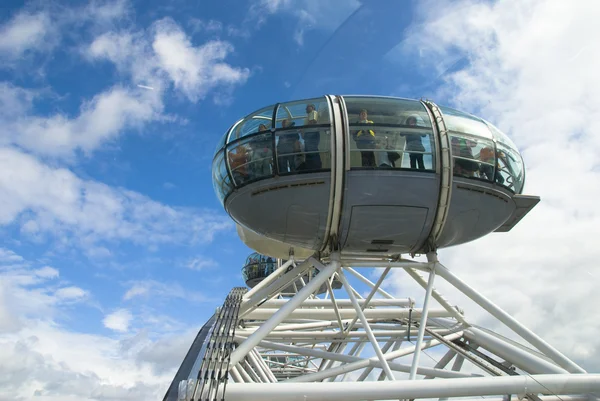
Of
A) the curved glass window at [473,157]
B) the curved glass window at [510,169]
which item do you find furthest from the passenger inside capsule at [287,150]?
the curved glass window at [510,169]

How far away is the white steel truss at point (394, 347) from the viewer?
6961 mm

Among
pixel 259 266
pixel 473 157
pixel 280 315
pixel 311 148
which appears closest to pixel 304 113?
pixel 311 148

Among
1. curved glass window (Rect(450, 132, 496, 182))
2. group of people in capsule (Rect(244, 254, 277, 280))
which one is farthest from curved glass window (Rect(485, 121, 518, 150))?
group of people in capsule (Rect(244, 254, 277, 280))

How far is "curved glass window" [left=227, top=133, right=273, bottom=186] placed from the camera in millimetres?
9062

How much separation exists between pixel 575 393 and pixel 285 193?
220 inches

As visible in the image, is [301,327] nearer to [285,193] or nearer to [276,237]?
[276,237]

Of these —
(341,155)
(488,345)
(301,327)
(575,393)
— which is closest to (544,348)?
(575,393)

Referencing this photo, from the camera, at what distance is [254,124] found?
31.2 ft

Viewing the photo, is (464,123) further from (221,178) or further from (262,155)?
(221,178)

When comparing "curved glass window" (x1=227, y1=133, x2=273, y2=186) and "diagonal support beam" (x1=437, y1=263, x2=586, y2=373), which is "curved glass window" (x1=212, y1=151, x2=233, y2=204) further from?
"diagonal support beam" (x1=437, y1=263, x2=586, y2=373)

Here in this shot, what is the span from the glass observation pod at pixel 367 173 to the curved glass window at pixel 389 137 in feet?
0.06

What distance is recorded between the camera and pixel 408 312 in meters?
12.9

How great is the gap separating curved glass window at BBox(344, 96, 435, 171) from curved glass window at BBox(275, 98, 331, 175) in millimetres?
452

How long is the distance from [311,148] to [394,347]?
6617mm
